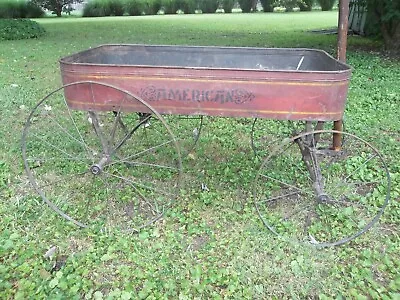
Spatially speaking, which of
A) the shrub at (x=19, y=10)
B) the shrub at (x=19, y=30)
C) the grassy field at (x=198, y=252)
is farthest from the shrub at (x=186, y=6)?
the grassy field at (x=198, y=252)

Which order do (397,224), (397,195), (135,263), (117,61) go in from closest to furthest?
(135,263) → (397,224) → (397,195) → (117,61)

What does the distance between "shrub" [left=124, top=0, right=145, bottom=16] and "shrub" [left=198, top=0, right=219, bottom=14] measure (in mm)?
3158

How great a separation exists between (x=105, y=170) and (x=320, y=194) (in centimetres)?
174

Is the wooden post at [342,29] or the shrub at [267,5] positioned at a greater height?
the wooden post at [342,29]

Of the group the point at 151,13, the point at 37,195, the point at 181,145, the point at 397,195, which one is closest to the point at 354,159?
the point at 397,195

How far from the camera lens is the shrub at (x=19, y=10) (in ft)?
58.8

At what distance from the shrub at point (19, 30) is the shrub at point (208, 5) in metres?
12.2

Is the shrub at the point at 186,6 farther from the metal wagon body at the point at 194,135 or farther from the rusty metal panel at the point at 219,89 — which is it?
the rusty metal panel at the point at 219,89

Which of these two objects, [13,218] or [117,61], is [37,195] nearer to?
[13,218]

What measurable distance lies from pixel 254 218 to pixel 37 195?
5.33ft

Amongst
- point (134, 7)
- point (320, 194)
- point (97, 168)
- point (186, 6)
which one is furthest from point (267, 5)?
point (97, 168)

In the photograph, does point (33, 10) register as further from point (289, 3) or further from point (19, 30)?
point (289, 3)

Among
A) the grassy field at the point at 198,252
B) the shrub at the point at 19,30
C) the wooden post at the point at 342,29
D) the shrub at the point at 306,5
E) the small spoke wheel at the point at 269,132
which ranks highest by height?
the wooden post at the point at 342,29

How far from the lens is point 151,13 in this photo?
2112 cm
